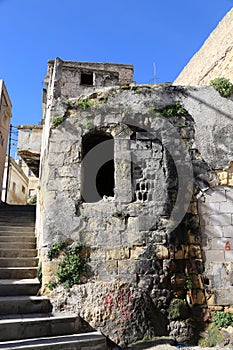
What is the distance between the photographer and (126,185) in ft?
17.1

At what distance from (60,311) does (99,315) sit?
605 millimetres

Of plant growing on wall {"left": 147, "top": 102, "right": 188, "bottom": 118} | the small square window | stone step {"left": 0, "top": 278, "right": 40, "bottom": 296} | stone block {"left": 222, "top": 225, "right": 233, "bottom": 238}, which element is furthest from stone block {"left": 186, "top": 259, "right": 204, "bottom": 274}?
the small square window

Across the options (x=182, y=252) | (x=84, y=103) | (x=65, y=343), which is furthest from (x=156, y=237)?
(x=84, y=103)

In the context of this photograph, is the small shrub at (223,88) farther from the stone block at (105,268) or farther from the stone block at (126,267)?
the stone block at (105,268)

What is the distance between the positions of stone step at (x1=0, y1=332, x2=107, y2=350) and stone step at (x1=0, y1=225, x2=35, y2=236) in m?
2.96

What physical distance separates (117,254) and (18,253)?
2.05 m

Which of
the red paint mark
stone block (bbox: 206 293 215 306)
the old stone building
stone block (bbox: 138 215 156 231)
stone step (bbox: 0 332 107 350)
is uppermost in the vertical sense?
the old stone building

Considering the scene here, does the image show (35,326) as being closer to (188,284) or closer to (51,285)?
(51,285)

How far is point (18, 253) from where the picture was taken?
221 inches

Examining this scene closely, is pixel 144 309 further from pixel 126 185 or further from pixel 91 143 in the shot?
pixel 91 143

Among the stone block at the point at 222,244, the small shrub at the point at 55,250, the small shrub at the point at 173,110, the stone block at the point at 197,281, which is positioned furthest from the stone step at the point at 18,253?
the small shrub at the point at 173,110

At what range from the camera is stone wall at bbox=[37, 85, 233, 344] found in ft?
15.0

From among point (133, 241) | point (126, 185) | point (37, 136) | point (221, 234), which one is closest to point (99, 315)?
point (133, 241)

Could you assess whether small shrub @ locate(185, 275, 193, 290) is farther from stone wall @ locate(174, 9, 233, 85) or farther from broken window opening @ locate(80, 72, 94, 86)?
broken window opening @ locate(80, 72, 94, 86)
